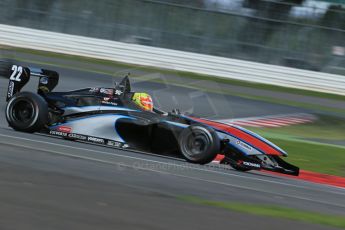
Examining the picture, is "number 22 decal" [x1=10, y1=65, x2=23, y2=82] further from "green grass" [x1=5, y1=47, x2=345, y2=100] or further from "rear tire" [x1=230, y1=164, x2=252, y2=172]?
"green grass" [x1=5, y1=47, x2=345, y2=100]

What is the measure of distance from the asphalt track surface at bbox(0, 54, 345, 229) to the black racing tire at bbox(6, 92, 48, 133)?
134mm

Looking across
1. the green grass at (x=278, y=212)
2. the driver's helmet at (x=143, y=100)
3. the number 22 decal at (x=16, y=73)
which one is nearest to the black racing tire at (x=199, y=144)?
the driver's helmet at (x=143, y=100)

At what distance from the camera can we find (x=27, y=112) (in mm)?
8727

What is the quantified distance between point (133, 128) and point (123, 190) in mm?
2497

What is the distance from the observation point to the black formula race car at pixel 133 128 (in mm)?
8008

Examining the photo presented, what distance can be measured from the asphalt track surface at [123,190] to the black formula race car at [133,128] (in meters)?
0.14

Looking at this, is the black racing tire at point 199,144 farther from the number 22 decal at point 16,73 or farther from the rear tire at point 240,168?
the number 22 decal at point 16,73

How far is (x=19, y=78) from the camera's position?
9.13m

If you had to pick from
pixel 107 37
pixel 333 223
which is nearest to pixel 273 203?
pixel 333 223

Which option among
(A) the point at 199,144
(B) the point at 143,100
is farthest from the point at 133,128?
(A) the point at 199,144

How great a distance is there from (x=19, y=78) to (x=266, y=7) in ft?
43.6

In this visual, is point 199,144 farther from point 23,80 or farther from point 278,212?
point 23,80

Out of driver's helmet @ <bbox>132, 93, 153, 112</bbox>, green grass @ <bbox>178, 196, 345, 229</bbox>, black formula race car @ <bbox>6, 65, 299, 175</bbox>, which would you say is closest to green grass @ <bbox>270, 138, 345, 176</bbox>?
black formula race car @ <bbox>6, 65, 299, 175</bbox>

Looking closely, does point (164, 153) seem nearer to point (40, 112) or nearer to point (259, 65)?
point (40, 112)
